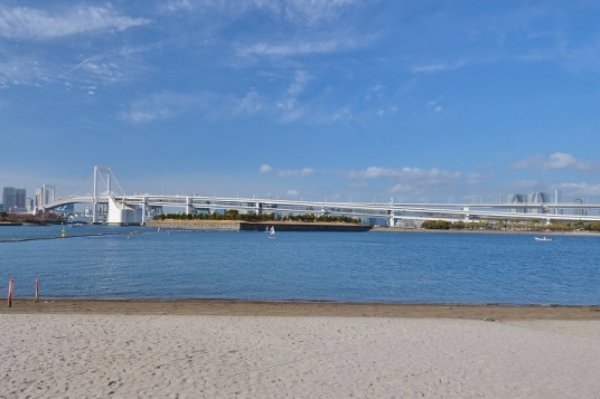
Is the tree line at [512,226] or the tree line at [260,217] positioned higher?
the tree line at [260,217]

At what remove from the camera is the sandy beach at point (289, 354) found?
538 cm

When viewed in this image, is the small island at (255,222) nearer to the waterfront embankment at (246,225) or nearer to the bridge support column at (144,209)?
the waterfront embankment at (246,225)

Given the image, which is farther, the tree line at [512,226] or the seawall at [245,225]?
the tree line at [512,226]

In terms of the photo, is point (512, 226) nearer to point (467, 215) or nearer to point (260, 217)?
point (467, 215)

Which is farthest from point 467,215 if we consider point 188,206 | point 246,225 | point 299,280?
point 299,280

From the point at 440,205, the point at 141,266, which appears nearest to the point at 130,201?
the point at 440,205

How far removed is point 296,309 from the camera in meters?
11.7

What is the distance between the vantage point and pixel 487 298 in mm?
14812

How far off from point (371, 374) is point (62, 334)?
14.7 ft

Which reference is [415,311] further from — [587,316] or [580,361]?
[580,361]

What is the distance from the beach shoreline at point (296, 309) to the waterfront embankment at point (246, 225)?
76.7 metres

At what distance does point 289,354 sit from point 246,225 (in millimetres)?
83503

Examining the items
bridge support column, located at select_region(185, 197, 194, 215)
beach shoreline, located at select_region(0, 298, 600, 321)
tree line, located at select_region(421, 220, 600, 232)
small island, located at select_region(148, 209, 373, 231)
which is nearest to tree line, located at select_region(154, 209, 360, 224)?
small island, located at select_region(148, 209, 373, 231)

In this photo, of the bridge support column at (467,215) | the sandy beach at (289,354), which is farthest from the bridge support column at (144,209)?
the sandy beach at (289,354)
